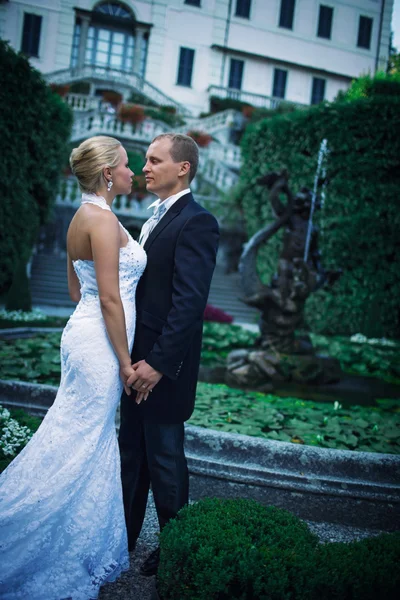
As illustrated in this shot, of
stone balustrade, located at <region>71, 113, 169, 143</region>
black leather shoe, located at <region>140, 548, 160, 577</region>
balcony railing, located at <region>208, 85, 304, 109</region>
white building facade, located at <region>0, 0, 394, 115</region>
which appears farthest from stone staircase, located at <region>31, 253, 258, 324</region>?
balcony railing, located at <region>208, 85, 304, 109</region>

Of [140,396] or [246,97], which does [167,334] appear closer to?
[140,396]

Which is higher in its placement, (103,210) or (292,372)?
(103,210)

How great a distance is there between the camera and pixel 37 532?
85.0 inches

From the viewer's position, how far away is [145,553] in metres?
2.60

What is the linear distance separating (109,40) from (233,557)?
100 ft

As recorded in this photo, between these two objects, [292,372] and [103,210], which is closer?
[103,210]

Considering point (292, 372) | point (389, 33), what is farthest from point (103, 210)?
point (389, 33)

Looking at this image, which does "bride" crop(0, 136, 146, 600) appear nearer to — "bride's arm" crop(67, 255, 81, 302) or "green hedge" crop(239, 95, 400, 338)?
"bride's arm" crop(67, 255, 81, 302)

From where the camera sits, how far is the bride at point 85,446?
2.14 m

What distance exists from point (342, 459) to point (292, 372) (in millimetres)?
2579

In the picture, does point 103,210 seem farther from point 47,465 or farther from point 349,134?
point 349,134

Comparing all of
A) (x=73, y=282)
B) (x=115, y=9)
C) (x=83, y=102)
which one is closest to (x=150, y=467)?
(x=73, y=282)

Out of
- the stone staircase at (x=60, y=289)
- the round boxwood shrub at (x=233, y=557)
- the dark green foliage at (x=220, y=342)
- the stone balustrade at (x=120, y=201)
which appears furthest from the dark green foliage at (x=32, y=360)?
the stone balustrade at (x=120, y=201)

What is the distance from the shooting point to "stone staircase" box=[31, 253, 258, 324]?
12.2 m
